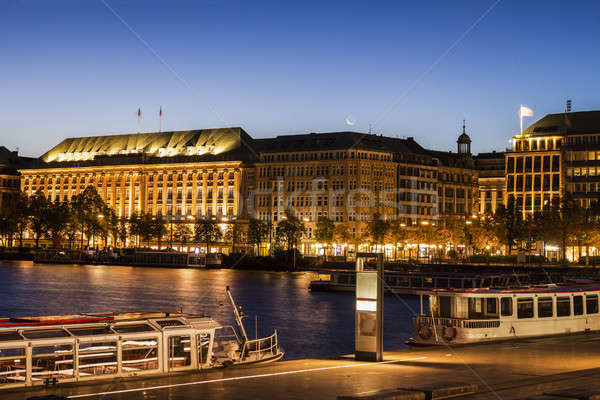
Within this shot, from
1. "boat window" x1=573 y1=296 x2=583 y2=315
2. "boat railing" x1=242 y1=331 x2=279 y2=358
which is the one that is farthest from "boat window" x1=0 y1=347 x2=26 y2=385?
"boat window" x1=573 y1=296 x2=583 y2=315

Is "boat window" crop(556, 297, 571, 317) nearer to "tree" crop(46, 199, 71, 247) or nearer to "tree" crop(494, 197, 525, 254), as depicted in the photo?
"tree" crop(494, 197, 525, 254)

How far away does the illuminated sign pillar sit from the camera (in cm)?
2444

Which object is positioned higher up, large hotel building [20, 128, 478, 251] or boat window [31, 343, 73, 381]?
large hotel building [20, 128, 478, 251]

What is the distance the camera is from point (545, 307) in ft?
129

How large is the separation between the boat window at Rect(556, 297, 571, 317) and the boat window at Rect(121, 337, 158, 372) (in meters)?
21.6

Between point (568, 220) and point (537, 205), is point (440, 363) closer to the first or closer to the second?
point (568, 220)

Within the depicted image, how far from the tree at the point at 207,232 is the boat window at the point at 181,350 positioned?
135 metres

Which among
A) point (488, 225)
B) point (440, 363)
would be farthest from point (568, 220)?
point (440, 363)

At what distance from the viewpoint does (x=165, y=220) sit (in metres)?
177

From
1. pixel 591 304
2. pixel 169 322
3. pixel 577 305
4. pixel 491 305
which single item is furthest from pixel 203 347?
pixel 591 304

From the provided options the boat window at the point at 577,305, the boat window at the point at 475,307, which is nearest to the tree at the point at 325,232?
the boat window at the point at 577,305

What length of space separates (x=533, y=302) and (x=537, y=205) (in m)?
118

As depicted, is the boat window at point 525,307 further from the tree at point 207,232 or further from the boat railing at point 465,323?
the tree at point 207,232

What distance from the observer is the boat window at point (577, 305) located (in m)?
40.3
